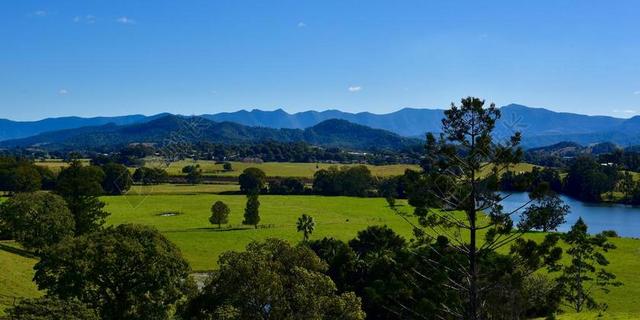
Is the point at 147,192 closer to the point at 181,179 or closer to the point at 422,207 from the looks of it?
the point at 181,179

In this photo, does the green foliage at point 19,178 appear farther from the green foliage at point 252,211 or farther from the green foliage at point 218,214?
the green foliage at point 252,211

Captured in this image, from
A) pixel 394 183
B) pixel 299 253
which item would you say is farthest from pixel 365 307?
pixel 394 183

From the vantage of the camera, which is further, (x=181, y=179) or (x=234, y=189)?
(x=181, y=179)

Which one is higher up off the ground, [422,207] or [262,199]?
[422,207]

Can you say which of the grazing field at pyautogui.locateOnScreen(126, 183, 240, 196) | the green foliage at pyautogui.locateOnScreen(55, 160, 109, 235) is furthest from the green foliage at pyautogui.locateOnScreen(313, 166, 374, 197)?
the green foliage at pyautogui.locateOnScreen(55, 160, 109, 235)

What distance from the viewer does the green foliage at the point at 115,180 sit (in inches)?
5202

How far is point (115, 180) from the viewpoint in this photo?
131250 mm

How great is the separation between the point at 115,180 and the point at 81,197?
216 feet

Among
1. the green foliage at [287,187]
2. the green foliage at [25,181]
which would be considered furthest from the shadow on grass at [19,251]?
the green foliage at [287,187]

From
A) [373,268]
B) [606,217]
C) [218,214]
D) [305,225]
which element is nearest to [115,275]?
[373,268]

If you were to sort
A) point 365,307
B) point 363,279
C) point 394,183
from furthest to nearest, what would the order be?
point 394,183
point 363,279
point 365,307

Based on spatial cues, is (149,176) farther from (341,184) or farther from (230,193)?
(341,184)

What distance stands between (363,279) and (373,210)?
70190 mm

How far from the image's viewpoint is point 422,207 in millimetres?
22312
